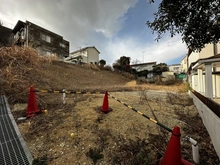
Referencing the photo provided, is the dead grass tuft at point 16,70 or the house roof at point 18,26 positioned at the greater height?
the house roof at point 18,26

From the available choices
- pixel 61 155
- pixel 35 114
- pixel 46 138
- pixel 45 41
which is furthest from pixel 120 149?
pixel 45 41

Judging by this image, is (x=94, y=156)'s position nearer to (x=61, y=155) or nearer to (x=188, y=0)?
(x=61, y=155)

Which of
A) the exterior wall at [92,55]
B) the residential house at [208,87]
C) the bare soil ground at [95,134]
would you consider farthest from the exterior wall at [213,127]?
the exterior wall at [92,55]

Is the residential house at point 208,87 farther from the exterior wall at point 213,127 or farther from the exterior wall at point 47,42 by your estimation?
the exterior wall at point 47,42

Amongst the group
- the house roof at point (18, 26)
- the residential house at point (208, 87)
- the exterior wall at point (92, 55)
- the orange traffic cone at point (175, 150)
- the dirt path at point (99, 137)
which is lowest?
the dirt path at point (99, 137)

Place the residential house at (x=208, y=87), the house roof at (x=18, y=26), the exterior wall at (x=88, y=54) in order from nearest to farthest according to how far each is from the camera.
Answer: the residential house at (x=208, y=87)
the house roof at (x=18, y=26)
the exterior wall at (x=88, y=54)

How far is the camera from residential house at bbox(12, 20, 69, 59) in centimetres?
1710

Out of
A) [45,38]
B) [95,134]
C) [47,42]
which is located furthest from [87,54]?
[95,134]

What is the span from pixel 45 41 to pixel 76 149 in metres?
21.8

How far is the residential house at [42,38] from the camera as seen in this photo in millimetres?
17100

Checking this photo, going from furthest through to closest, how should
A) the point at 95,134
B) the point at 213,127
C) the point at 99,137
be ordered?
the point at 95,134, the point at 99,137, the point at 213,127

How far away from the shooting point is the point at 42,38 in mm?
19484

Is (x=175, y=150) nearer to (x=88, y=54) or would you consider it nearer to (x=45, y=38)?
(x=45, y=38)

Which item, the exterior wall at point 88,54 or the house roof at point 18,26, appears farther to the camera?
the exterior wall at point 88,54
